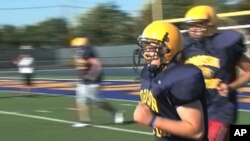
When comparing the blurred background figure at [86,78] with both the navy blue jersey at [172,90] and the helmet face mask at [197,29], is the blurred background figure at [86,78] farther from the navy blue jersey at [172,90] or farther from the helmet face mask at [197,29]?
the navy blue jersey at [172,90]

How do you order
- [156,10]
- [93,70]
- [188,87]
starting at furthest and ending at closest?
[156,10] → [93,70] → [188,87]

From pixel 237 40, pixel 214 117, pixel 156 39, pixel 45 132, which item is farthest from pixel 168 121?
pixel 45 132

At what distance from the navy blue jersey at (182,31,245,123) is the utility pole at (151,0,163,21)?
22732 mm

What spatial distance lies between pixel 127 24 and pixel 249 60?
195ft

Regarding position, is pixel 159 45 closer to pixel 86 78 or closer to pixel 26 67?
pixel 86 78

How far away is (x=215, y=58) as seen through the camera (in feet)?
13.8

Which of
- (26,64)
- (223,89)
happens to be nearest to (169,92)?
(223,89)

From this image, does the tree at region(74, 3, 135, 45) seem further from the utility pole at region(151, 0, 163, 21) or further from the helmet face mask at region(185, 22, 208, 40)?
the helmet face mask at region(185, 22, 208, 40)

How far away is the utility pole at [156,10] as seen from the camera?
27352 millimetres

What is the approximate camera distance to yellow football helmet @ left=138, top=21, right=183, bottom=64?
9.31 feet

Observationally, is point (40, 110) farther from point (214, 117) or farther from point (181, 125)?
point (181, 125)

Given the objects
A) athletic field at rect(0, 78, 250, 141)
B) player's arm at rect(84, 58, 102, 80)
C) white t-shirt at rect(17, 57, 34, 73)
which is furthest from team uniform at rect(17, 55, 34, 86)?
player's arm at rect(84, 58, 102, 80)

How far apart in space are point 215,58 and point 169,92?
1.47 meters

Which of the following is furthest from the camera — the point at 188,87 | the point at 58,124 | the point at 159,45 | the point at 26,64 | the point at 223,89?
the point at 26,64
